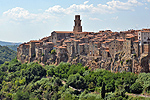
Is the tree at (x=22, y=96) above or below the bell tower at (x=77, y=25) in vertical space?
below

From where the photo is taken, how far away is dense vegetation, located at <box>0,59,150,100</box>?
1906 inches

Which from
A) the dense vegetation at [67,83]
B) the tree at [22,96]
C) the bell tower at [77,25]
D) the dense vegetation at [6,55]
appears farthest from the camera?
the dense vegetation at [6,55]

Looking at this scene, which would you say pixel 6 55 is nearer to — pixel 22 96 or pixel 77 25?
pixel 77 25

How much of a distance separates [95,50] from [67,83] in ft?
36.6

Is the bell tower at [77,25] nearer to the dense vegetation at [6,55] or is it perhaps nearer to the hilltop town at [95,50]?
the hilltop town at [95,50]

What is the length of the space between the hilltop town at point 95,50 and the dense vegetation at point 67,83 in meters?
2.17

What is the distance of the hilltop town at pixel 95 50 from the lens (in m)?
51.7

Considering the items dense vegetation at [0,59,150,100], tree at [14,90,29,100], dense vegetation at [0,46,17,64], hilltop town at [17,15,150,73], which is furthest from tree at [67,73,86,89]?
dense vegetation at [0,46,17,64]

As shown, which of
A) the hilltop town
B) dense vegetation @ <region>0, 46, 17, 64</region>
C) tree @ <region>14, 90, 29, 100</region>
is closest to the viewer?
the hilltop town

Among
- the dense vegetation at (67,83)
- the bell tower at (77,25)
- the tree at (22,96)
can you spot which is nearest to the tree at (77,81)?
the dense vegetation at (67,83)

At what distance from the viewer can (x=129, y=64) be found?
5269 cm

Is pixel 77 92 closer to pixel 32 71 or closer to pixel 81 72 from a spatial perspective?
pixel 81 72

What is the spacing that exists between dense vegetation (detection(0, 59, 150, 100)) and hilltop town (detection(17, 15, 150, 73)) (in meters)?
2.17

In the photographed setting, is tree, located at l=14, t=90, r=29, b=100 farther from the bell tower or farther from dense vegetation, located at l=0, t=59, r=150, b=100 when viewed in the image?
the bell tower
